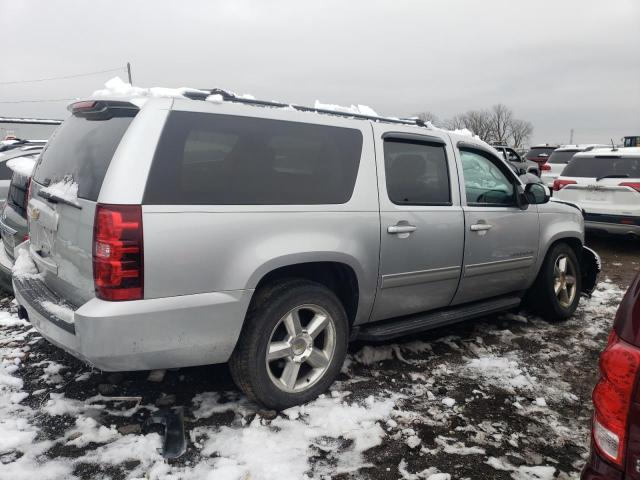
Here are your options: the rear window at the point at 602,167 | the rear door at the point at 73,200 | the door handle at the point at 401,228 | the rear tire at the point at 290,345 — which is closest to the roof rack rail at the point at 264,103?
the rear door at the point at 73,200

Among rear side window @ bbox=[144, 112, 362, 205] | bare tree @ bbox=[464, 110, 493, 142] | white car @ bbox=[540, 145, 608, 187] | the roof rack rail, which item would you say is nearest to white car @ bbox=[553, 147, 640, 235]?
white car @ bbox=[540, 145, 608, 187]

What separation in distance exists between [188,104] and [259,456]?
1889mm

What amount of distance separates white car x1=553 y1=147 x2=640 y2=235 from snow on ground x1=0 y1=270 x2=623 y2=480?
4.83 metres

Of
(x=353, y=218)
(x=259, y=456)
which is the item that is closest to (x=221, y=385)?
(x=259, y=456)

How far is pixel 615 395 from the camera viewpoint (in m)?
1.53

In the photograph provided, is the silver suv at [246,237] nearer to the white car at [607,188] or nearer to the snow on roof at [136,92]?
the snow on roof at [136,92]

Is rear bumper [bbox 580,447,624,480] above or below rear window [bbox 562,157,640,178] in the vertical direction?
below

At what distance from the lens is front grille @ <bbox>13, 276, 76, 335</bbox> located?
8.71 feet

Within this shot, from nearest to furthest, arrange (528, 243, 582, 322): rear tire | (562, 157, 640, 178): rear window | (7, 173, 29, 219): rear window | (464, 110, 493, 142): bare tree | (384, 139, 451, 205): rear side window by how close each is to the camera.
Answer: (384, 139, 451, 205): rear side window → (7, 173, 29, 219): rear window → (528, 243, 582, 322): rear tire → (562, 157, 640, 178): rear window → (464, 110, 493, 142): bare tree

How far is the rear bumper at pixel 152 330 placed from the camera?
2.44 m

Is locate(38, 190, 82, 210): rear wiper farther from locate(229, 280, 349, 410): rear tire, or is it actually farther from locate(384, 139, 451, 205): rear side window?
locate(384, 139, 451, 205): rear side window

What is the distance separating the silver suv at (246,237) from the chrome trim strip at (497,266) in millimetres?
22

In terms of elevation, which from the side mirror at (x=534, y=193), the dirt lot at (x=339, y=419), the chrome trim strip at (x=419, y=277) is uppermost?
the side mirror at (x=534, y=193)

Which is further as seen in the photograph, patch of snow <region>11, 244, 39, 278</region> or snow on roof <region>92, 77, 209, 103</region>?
patch of snow <region>11, 244, 39, 278</region>
